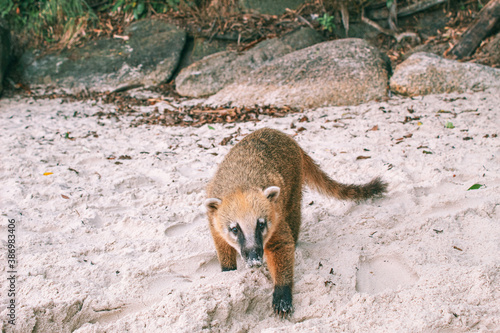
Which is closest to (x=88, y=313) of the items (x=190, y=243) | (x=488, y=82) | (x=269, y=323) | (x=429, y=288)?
(x=190, y=243)

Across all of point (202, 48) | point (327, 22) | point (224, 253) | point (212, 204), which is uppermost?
point (212, 204)

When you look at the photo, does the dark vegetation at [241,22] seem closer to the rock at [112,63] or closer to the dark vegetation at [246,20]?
the dark vegetation at [246,20]

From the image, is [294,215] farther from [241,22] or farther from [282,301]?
[241,22]

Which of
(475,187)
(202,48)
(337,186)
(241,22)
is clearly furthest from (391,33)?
(337,186)

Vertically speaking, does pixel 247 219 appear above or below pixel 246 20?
above

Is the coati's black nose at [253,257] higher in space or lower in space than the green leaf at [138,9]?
lower

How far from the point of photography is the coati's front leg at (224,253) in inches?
117

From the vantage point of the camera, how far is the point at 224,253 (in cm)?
300

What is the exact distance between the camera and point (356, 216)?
376 cm

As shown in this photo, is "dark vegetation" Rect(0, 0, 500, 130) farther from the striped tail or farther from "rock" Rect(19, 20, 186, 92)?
the striped tail

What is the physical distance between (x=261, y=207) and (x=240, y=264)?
0.73 meters

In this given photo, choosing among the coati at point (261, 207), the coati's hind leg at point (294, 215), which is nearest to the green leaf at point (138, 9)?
the coati at point (261, 207)

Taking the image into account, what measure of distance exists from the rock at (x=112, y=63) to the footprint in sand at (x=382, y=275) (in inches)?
289

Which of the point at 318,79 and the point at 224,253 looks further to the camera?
the point at 318,79
